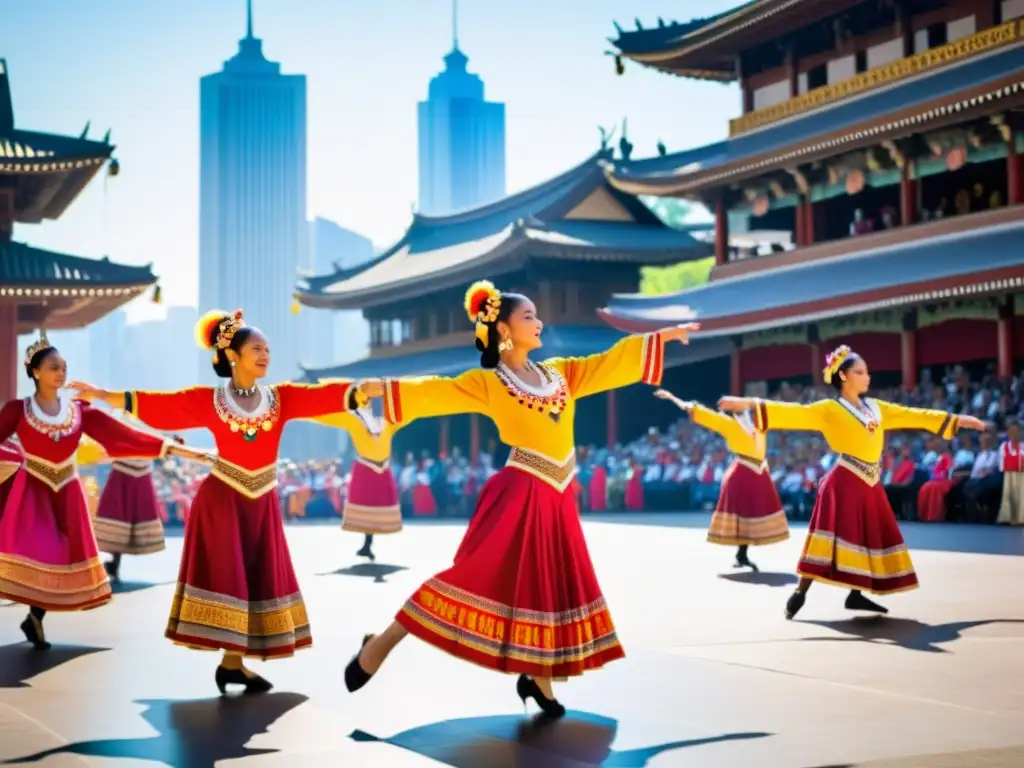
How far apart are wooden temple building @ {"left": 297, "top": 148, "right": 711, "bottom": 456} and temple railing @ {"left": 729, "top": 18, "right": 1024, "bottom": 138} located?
4.97 metres

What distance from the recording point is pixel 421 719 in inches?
258

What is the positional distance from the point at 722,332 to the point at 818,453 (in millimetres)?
4675

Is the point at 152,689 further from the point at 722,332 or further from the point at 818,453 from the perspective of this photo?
the point at 722,332

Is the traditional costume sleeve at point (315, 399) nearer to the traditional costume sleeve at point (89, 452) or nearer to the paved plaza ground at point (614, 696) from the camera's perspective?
the paved plaza ground at point (614, 696)

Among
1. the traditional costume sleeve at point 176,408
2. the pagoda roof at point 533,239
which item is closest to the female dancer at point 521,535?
the traditional costume sleeve at point 176,408

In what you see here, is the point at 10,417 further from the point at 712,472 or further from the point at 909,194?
the point at 909,194

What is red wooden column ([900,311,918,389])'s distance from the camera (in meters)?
26.1

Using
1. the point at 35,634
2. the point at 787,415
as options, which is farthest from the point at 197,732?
the point at 787,415

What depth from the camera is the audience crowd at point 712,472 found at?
71.9 ft

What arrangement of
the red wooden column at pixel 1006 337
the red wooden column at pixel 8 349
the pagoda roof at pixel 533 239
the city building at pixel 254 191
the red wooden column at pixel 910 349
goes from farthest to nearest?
the city building at pixel 254 191 → the pagoda roof at pixel 533 239 → the red wooden column at pixel 8 349 → the red wooden column at pixel 910 349 → the red wooden column at pixel 1006 337

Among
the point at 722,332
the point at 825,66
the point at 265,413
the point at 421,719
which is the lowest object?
the point at 421,719

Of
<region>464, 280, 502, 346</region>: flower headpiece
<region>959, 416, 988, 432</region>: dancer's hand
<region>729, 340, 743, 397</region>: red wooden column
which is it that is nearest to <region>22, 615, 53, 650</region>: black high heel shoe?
<region>464, 280, 502, 346</region>: flower headpiece

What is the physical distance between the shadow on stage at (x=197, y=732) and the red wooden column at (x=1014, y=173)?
20301 millimetres

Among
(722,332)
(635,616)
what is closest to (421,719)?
(635,616)
